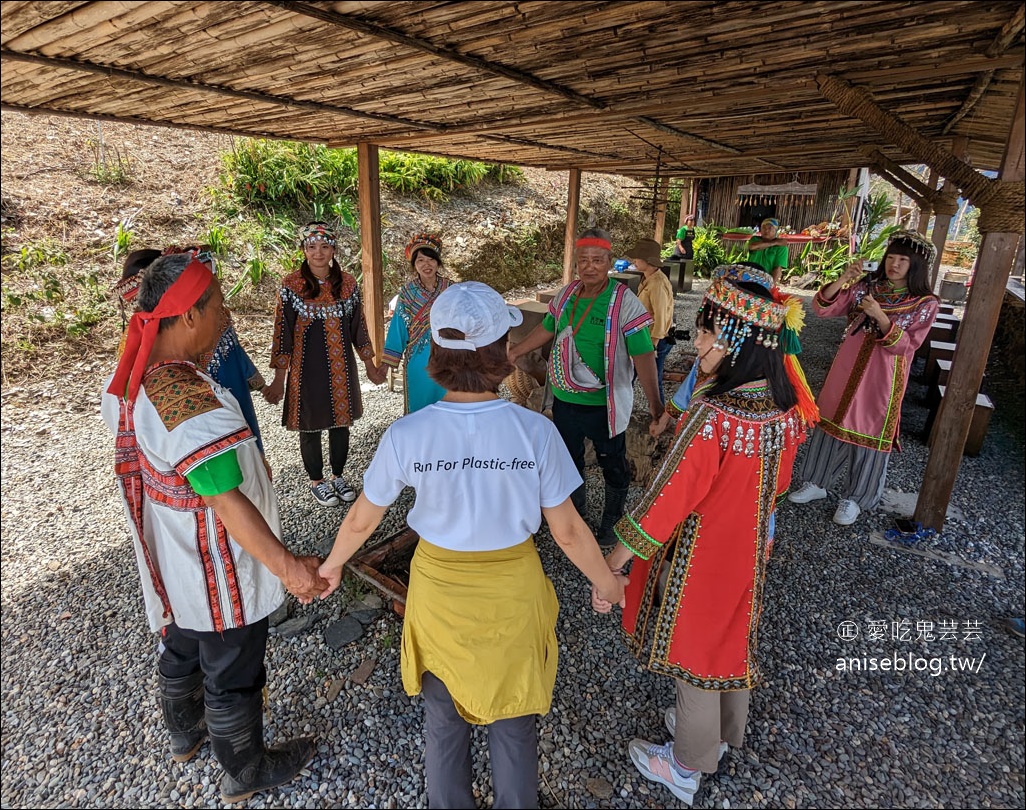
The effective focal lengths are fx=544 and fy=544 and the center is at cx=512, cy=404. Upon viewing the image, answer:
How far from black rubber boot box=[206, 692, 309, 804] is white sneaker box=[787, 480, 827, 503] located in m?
3.48

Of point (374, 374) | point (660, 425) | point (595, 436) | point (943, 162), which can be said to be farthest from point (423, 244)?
point (943, 162)

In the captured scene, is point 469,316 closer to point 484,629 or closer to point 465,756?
point 484,629

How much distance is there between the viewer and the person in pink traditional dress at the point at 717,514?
168cm

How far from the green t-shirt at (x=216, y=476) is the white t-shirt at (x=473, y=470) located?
0.39m

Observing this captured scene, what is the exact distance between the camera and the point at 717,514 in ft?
5.69

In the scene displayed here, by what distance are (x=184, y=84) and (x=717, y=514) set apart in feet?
A: 12.1

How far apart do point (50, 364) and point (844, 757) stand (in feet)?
25.5

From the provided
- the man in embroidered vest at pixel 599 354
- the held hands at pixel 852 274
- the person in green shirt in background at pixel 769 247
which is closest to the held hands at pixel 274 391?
the man in embroidered vest at pixel 599 354

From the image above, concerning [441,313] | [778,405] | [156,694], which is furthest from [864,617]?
[156,694]

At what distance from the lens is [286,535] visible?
140 inches

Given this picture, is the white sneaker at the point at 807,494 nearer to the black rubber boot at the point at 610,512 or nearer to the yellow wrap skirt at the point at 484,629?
the black rubber boot at the point at 610,512

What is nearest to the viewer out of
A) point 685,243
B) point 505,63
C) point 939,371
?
point 505,63

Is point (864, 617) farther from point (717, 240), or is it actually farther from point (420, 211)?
point (717, 240)

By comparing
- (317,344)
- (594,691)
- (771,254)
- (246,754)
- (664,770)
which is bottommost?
(594,691)
